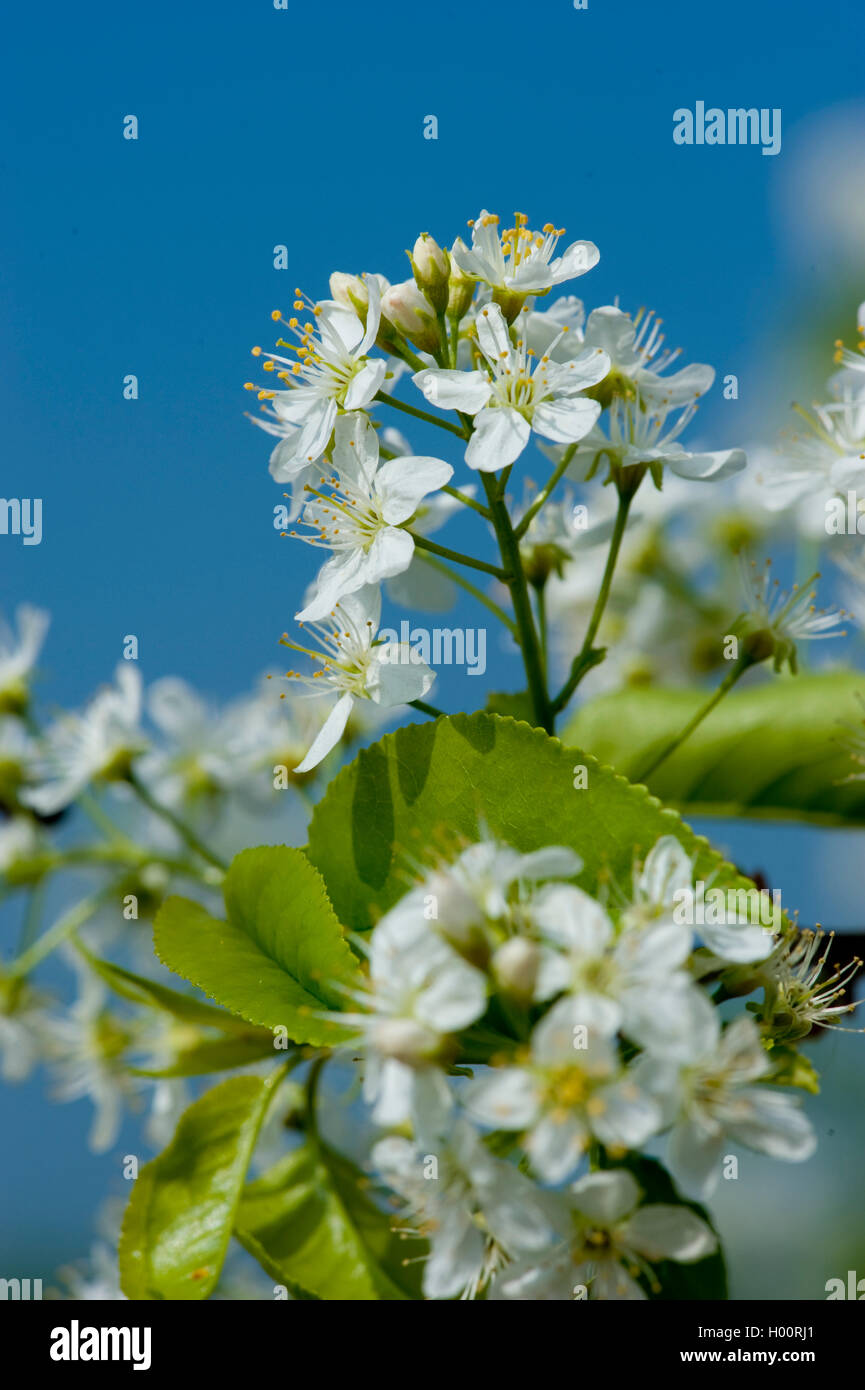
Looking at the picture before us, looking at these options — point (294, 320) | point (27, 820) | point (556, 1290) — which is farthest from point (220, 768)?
point (556, 1290)

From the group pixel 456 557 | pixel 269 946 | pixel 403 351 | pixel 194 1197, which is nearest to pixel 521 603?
pixel 456 557

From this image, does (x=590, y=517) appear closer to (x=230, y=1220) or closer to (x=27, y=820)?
(x=230, y=1220)

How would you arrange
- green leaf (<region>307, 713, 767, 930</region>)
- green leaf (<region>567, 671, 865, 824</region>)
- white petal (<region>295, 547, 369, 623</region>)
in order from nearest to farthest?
green leaf (<region>307, 713, 767, 930</region>), white petal (<region>295, 547, 369, 623</region>), green leaf (<region>567, 671, 865, 824</region>)

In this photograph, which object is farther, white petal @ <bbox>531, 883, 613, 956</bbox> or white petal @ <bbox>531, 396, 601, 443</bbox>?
white petal @ <bbox>531, 396, 601, 443</bbox>

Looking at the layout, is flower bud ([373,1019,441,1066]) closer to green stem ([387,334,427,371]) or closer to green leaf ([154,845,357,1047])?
green leaf ([154,845,357,1047])

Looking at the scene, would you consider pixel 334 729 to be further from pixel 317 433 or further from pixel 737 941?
pixel 737 941

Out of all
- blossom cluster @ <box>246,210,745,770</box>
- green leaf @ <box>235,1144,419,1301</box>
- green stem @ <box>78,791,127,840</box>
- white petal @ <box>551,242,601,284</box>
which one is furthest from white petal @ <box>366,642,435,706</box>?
green stem @ <box>78,791,127,840</box>
